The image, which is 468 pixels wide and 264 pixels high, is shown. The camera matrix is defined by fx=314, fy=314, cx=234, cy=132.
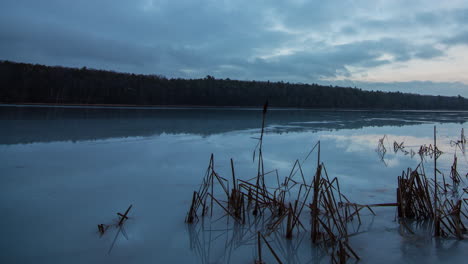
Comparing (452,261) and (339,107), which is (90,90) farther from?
(452,261)

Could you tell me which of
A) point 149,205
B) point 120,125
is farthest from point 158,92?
point 149,205

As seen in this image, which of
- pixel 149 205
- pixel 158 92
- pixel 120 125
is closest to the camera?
pixel 149 205

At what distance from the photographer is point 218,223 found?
344 centimetres

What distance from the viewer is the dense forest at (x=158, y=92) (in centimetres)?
4184

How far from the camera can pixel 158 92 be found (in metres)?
49.6

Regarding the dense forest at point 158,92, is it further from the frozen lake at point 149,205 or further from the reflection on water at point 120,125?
the frozen lake at point 149,205

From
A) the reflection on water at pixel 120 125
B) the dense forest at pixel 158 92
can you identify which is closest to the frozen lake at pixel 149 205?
the reflection on water at pixel 120 125

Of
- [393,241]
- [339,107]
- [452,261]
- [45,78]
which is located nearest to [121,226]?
[393,241]

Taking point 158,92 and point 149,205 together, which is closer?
point 149,205

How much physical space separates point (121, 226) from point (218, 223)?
1.03m

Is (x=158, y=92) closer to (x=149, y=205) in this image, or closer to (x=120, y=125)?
(x=120, y=125)

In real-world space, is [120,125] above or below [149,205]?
above

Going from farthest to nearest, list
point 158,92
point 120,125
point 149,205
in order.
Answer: point 158,92
point 120,125
point 149,205

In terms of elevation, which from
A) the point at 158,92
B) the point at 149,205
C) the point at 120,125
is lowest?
the point at 149,205
